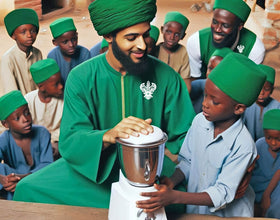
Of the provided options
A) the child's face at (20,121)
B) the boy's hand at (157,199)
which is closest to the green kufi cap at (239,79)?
the boy's hand at (157,199)

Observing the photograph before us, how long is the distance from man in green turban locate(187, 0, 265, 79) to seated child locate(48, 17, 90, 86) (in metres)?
1.15

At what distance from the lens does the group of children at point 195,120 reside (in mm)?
1789

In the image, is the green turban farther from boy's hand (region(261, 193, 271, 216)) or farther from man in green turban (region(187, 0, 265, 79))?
man in green turban (region(187, 0, 265, 79))

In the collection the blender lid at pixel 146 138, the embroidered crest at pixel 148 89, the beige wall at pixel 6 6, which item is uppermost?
the blender lid at pixel 146 138

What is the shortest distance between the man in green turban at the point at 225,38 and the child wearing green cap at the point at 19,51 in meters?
1.59

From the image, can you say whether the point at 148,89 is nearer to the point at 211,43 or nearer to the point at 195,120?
the point at 195,120

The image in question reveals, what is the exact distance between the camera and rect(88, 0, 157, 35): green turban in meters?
1.87

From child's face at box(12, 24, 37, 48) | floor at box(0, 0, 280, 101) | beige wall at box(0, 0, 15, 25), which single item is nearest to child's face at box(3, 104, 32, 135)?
child's face at box(12, 24, 37, 48)

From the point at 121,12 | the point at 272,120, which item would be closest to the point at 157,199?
the point at 121,12

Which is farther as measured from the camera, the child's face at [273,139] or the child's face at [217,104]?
the child's face at [273,139]

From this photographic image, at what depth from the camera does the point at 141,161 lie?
4.86ft

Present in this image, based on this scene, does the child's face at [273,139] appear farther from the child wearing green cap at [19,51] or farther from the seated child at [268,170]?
the child wearing green cap at [19,51]

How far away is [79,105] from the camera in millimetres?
2051

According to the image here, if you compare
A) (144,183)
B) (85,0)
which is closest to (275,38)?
(144,183)
